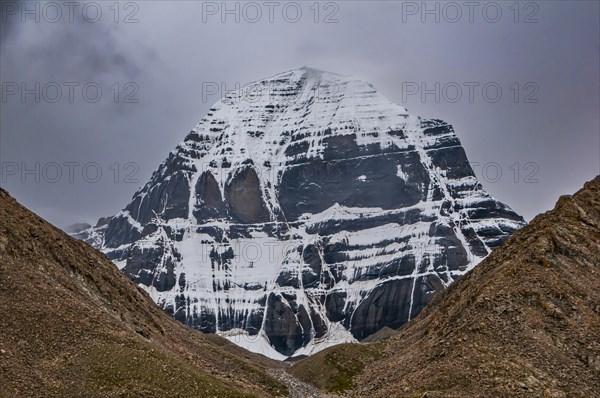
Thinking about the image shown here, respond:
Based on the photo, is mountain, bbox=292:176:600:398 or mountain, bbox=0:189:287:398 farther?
mountain, bbox=292:176:600:398

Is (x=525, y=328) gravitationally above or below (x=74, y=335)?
above

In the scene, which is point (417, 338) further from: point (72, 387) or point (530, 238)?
point (72, 387)

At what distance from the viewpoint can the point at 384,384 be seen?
104125 millimetres

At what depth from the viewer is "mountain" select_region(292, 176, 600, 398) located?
263ft

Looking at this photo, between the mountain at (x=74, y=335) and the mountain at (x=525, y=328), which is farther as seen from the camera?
the mountain at (x=525, y=328)

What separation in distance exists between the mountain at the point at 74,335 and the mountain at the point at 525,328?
2028cm

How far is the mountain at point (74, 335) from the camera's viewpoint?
259ft

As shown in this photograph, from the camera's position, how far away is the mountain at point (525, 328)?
80.2 metres

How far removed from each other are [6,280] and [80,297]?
10.2 m

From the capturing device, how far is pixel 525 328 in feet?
287

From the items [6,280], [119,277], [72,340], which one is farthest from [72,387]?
[119,277]

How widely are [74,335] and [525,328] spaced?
4496 cm

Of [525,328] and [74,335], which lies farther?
[525,328]

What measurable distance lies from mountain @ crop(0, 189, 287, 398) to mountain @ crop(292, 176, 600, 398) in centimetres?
2028
